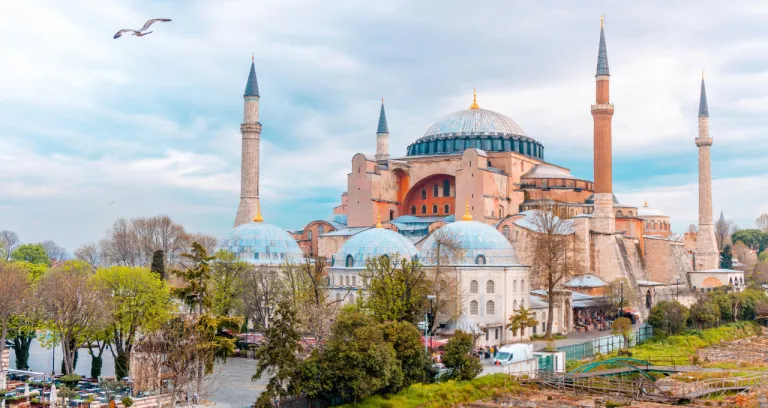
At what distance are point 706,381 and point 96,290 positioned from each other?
19.2 meters

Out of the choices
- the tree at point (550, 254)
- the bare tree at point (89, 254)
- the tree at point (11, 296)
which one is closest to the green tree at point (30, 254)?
the bare tree at point (89, 254)

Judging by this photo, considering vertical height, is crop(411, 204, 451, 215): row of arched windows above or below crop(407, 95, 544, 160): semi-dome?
below

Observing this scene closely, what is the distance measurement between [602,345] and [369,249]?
33.8 feet

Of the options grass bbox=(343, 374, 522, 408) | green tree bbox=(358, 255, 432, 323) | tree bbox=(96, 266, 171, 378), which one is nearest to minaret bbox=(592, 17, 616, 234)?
green tree bbox=(358, 255, 432, 323)

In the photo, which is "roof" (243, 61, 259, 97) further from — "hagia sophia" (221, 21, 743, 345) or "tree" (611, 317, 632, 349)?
"tree" (611, 317, 632, 349)

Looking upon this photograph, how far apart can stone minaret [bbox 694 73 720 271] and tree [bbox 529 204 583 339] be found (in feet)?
58.7

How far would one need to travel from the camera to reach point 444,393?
22250 mm

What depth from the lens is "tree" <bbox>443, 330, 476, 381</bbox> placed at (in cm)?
2316

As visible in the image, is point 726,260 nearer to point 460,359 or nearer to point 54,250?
point 460,359

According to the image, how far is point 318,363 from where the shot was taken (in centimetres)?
2025

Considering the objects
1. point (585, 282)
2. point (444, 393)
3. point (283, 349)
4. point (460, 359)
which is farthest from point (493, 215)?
point (283, 349)

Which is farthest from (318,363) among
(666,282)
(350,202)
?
(666,282)

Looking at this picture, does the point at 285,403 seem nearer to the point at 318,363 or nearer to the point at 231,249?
the point at 318,363

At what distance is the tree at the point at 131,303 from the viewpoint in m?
25.0
